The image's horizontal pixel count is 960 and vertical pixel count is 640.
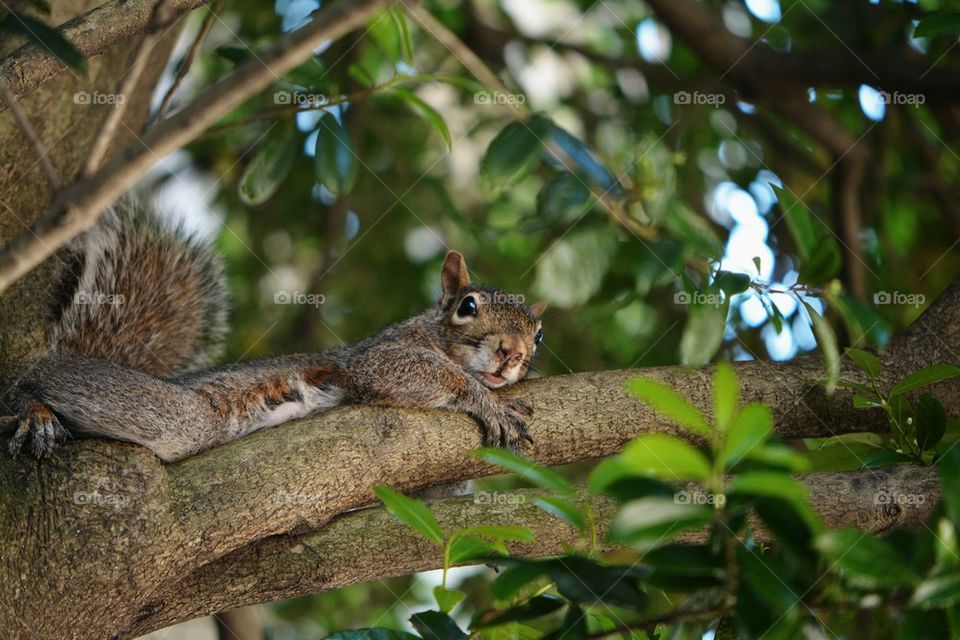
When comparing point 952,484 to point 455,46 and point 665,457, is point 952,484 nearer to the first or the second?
point 665,457

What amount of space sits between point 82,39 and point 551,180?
58.3 inches

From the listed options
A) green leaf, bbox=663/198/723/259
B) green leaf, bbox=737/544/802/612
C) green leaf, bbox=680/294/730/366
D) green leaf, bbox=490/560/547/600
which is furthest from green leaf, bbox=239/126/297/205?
green leaf, bbox=737/544/802/612

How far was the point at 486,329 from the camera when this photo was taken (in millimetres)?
2461

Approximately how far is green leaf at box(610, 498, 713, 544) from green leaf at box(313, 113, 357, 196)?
1.51 m

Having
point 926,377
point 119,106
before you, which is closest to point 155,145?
point 119,106

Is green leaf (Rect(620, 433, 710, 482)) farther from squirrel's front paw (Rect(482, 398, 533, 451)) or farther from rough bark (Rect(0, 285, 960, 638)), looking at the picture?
squirrel's front paw (Rect(482, 398, 533, 451))

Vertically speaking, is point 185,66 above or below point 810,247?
above

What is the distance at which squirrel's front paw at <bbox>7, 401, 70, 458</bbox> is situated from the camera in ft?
5.49

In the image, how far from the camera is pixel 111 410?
1890 millimetres

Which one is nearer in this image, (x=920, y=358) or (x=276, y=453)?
(x=276, y=453)

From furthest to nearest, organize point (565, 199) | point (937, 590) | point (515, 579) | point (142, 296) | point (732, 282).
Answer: point (142, 296), point (565, 199), point (732, 282), point (515, 579), point (937, 590)

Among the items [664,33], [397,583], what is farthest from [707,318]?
[664,33]

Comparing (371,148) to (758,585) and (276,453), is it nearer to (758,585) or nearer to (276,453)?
(276,453)

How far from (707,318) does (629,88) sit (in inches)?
82.8
